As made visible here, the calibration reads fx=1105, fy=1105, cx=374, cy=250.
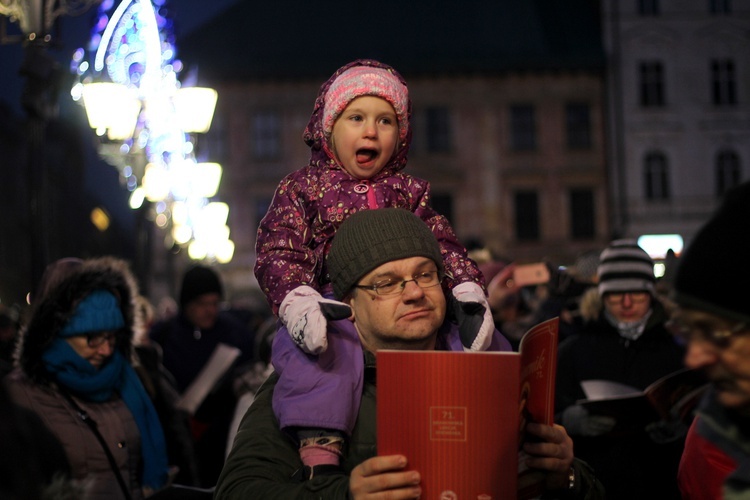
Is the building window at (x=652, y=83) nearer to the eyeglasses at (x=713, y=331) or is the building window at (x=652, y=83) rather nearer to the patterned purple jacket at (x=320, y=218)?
the patterned purple jacket at (x=320, y=218)

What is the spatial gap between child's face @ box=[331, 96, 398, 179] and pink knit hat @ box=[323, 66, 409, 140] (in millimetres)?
20

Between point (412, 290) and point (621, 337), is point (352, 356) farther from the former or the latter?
point (621, 337)

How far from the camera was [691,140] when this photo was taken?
1715 inches

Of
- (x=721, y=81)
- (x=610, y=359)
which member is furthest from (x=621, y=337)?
(x=721, y=81)

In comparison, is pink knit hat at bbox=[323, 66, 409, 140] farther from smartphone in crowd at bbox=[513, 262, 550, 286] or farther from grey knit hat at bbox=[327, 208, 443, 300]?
smartphone in crowd at bbox=[513, 262, 550, 286]

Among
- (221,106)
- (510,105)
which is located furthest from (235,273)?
(510,105)

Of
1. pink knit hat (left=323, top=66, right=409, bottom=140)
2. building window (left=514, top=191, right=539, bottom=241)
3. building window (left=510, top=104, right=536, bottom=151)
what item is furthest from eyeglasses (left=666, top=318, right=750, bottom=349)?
building window (left=510, top=104, right=536, bottom=151)

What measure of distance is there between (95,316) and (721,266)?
3.57 meters

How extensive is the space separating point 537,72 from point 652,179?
628 centimetres

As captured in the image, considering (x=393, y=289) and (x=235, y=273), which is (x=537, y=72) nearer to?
(x=235, y=273)

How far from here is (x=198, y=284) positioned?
8.90 metres

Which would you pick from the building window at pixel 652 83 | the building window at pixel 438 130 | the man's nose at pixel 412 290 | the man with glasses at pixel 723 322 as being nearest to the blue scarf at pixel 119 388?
the man's nose at pixel 412 290

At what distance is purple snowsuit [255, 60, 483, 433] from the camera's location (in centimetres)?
298

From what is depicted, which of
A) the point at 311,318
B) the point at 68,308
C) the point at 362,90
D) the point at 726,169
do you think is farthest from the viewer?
the point at 726,169
